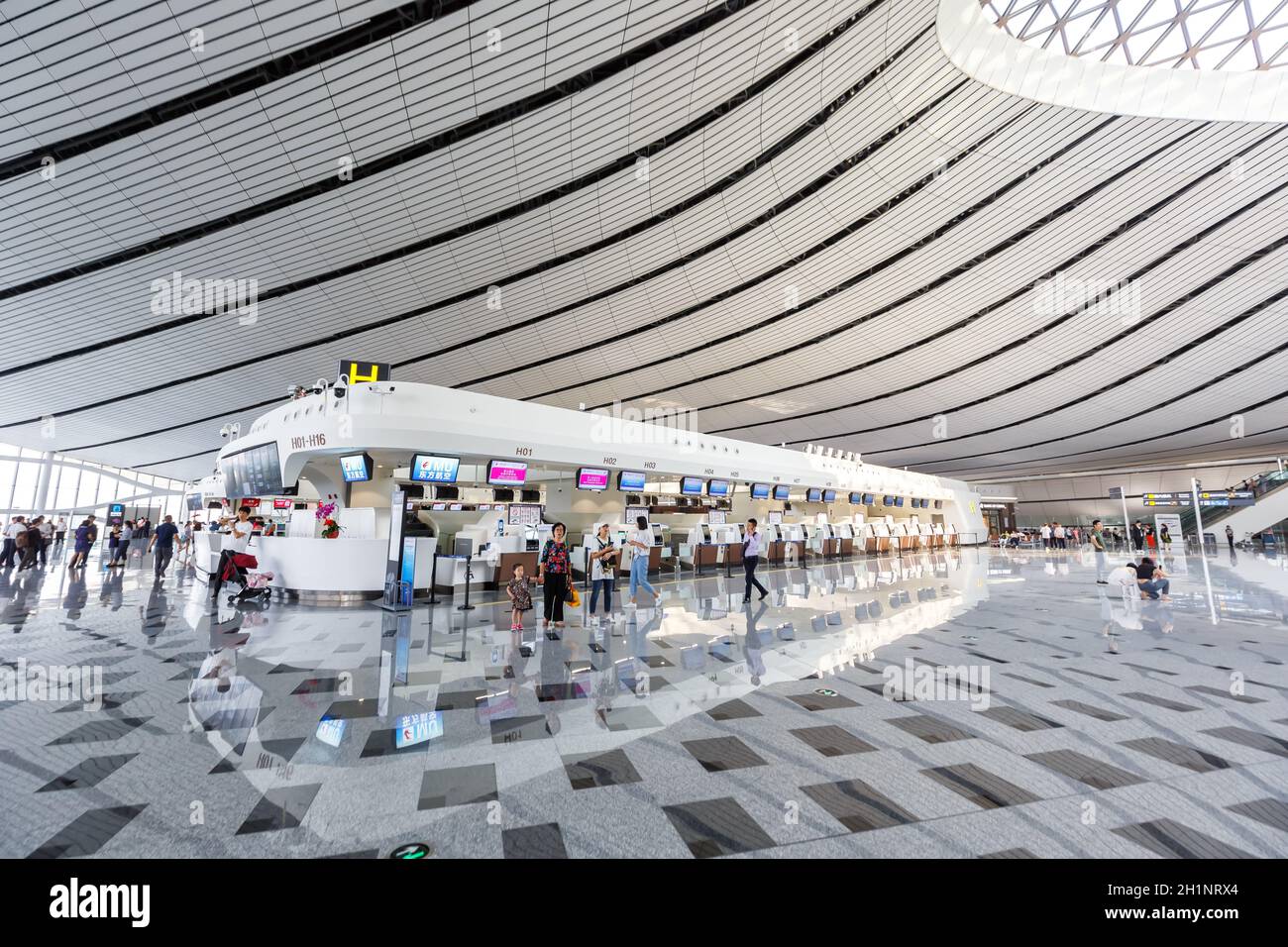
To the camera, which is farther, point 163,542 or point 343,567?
point 163,542

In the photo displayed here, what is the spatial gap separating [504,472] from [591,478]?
2491 millimetres

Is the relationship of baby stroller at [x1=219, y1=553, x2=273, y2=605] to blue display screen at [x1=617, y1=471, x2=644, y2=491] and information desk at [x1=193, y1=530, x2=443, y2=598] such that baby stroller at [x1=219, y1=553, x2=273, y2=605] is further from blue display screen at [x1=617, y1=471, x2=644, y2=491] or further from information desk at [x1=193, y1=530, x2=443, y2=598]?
blue display screen at [x1=617, y1=471, x2=644, y2=491]

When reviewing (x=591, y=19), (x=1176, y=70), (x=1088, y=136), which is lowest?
(x=591, y=19)

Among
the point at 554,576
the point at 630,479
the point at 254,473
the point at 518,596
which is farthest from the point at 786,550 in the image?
the point at 254,473

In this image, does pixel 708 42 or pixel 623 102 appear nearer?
pixel 708 42

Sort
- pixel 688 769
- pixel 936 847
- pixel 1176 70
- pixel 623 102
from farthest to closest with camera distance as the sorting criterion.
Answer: pixel 1176 70, pixel 623 102, pixel 688 769, pixel 936 847

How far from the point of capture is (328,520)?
10953 mm

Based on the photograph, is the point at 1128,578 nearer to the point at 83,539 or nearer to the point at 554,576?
the point at 554,576

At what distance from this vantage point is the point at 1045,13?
13.1 metres

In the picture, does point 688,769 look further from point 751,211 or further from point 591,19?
point 751,211

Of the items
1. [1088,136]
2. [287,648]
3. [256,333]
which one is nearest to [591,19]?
[287,648]

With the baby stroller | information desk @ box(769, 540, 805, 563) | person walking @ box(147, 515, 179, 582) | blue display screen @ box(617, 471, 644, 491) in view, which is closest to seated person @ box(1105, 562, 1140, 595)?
information desk @ box(769, 540, 805, 563)

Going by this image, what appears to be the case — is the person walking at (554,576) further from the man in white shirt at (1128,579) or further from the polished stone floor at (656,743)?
the man in white shirt at (1128,579)
